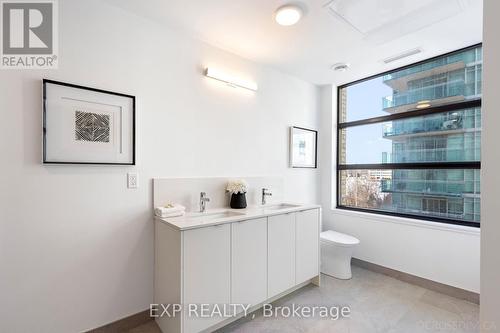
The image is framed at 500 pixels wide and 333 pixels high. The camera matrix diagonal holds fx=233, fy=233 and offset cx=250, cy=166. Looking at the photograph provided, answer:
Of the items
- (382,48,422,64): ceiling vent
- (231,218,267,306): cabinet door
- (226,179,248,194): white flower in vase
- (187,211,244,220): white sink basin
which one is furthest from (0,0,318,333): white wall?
(382,48,422,64): ceiling vent

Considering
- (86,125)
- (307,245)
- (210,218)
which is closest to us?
(86,125)

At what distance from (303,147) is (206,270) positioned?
7.08ft

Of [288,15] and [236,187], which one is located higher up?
[288,15]

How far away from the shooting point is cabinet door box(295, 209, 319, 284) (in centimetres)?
239

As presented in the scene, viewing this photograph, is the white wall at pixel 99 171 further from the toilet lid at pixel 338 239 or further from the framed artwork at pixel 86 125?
the toilet lid at pixel 338 239

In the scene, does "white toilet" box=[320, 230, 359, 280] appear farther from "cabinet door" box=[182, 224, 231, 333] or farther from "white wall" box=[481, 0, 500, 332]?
"white wall" box=[481, 0, 500, 332]

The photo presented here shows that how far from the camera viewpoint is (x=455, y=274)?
236 centimetres

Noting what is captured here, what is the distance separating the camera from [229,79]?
242 centimetres

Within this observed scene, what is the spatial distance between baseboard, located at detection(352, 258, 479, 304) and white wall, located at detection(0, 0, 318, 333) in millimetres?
2169

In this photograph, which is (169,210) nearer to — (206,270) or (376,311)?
(206,270)

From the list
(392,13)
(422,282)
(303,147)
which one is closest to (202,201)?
(303,147)

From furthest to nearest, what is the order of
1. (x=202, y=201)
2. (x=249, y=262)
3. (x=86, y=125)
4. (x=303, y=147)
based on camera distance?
(x=303, y=147) → (x=202, y=201) → (x=249, y=262) → (x=86, y=125)

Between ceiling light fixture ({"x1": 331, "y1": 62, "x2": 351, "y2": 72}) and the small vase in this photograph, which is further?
ceiling light fixture ({"x1": 331, "y1": 62, "x2": 351, "y2": 72})

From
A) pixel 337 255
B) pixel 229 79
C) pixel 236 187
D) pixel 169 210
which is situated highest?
pixel 229 79
